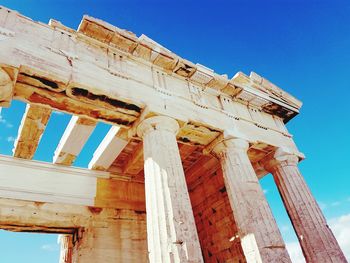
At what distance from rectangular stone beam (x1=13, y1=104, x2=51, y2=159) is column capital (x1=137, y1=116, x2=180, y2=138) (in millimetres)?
2257

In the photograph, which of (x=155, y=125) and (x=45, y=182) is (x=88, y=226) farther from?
(x=155, y=125)

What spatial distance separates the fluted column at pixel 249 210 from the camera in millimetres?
5445

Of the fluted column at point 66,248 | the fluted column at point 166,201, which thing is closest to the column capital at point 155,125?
the fluted column at point 166,201

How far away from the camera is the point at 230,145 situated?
6875mm

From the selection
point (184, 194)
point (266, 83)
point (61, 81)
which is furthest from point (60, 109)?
point (266, 83)

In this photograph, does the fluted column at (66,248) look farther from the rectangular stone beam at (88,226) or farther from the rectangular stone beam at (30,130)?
the rectangular stone beam at (30,130)

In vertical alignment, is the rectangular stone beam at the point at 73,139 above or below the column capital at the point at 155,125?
above

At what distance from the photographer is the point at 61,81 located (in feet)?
16.3

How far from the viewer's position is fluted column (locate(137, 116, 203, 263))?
423 centimetres

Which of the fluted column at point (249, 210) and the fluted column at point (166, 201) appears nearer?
the fluted column at point (166, 201)

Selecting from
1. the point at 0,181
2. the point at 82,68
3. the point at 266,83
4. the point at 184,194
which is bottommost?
the point at 184,194

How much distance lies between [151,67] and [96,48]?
1.42 metres

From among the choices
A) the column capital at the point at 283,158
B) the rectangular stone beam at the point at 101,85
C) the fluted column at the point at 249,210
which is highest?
the rectangular stone beam at the point at 101,85

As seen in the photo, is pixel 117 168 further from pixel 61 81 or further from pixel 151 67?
pixel 61 81
